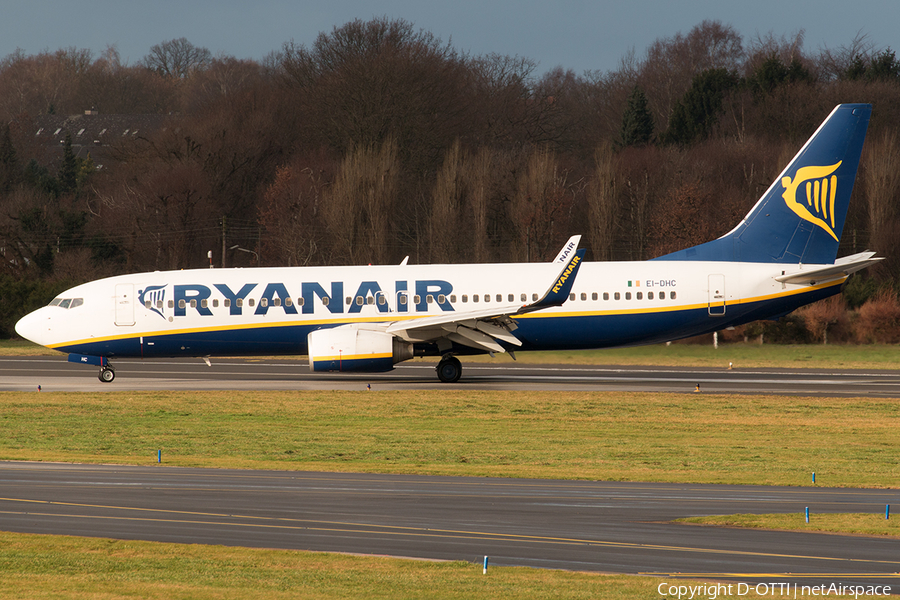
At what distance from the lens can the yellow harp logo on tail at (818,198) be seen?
34.3 metres

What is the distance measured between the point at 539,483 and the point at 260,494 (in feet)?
14.6

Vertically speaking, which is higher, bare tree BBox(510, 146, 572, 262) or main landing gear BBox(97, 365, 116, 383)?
bare tree BBox(510, 146, 572, 262)

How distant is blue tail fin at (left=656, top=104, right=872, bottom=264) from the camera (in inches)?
1340

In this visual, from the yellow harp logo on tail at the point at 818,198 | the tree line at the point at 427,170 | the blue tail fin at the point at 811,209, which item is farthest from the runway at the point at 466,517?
the tree line at the point at 427,170

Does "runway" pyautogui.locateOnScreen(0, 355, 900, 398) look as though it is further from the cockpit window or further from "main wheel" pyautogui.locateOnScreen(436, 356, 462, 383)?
the cockpit window

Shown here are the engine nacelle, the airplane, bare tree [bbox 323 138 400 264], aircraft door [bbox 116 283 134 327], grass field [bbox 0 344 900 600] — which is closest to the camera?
grass field [bbox 0 344 900 600]

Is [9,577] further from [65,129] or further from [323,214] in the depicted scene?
[65,129]

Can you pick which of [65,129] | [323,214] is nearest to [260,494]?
[323,214]

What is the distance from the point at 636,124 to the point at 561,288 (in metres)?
58.7

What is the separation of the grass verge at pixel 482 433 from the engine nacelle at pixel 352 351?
3.49 ft

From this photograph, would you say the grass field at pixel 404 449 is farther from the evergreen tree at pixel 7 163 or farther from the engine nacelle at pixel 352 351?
the evergreen tree at pixel 7 163

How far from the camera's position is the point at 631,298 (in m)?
32.9

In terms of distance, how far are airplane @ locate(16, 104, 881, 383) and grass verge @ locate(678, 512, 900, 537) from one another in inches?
738

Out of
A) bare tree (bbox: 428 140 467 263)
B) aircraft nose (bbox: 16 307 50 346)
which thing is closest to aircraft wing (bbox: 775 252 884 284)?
aircraft nose (bbox: 16 307 50 346)
